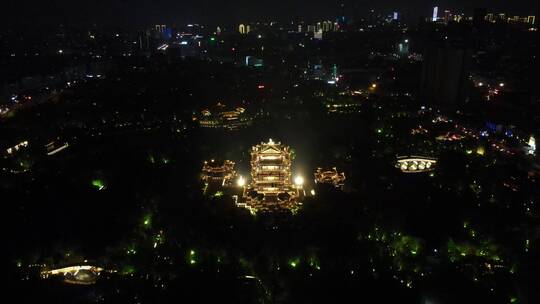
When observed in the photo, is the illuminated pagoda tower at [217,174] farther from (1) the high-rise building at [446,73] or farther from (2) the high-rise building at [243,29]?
(2) the high-rise building at [243,29]

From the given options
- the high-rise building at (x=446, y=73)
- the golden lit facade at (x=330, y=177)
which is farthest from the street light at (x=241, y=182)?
the high-rise building at (x=446, y=73)

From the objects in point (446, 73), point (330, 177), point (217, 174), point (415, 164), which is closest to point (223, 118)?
point (217, 174)

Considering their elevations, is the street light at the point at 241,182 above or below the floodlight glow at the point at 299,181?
below

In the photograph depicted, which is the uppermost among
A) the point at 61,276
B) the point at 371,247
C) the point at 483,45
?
the point at 483,45

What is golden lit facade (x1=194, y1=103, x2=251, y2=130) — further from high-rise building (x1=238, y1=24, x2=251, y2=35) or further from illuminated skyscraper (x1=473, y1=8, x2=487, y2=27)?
high-rise building (x1=238, y1=24, x2=251, y2=35)

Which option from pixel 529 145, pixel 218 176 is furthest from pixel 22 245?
pixel 529 145

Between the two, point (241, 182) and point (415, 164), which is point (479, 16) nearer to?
point (415, 164)

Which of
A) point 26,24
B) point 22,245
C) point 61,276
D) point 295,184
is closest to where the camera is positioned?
point 61,276

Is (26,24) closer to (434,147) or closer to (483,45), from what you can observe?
(483,45)
